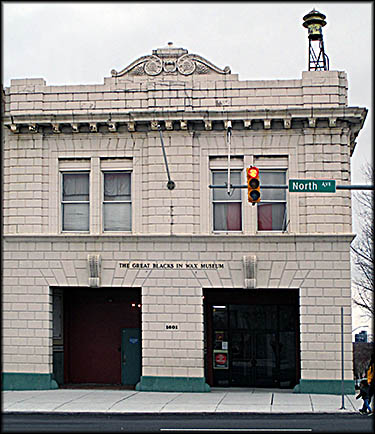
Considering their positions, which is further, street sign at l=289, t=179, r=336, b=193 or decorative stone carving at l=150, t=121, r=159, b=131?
decorative stone carving at l=150, t=121, r=159, b=131

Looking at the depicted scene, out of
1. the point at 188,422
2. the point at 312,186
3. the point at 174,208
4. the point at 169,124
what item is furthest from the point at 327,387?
the point at 169,124

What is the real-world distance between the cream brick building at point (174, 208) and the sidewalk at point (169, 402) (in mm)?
876

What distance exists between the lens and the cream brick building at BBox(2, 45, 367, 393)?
2195 cm

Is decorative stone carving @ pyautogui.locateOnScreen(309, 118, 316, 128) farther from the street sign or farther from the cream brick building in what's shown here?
the street sign

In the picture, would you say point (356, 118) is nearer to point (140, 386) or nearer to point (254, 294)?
point (254, 294)

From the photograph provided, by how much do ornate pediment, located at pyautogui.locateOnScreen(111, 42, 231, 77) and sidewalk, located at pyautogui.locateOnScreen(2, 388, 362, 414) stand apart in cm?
1077

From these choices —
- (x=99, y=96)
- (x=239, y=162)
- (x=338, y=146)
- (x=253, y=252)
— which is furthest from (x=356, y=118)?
(x=99, y=96)

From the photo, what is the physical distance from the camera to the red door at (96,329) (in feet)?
80.9

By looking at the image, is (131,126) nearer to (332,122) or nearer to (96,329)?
(332,122)

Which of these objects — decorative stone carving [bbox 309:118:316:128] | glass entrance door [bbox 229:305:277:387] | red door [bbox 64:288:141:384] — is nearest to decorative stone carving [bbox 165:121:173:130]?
decorative stone carving [bbox 309:118:316:128]

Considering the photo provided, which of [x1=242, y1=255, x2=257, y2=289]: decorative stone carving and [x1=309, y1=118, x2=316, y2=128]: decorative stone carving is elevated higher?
[x1=309, y1=118, x2=316, y2=128]: decorative stone carving

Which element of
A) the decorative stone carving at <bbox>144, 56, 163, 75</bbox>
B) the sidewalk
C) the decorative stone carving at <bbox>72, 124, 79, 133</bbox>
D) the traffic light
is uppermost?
the decorative stone carving at <bbox>144, 56, 163, 75</bbox>

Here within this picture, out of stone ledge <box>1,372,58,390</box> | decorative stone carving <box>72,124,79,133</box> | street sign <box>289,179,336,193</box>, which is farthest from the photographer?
decorative stone carving <box>72,124,79,133</box>

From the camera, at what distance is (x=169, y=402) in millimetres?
19797
